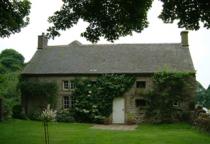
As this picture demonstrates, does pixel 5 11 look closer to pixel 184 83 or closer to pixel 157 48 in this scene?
pixel 184 83

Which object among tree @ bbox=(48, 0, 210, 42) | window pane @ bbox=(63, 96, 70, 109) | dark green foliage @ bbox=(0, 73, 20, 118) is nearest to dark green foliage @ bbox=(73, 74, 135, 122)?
window pane @ bbox=(63, 96, 70, 109)

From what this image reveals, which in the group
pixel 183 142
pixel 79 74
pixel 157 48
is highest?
pixel 157 48

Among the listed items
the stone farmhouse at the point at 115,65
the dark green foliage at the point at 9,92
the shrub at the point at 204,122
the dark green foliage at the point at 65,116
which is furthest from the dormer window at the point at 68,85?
the shrub at the point at 204,122

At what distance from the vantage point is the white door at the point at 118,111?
110 ft

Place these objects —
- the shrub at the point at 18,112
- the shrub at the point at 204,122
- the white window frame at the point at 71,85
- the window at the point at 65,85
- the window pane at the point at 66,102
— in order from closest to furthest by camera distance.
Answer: the shrub at the point at 204,122
the shrub at the point at 18,112
the white window frame at the point at 71,85
the window pane at the point at 66,102
the window at the point at 65,85

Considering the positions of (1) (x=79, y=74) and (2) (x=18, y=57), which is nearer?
(1) (x=79, y=74)

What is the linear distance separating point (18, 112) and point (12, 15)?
19418mm

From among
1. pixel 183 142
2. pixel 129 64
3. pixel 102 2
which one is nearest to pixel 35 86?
pixel 129 64

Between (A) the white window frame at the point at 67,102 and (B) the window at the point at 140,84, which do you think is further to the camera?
(A) the white window frame at the point at 67,102

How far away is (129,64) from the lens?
35.1 m

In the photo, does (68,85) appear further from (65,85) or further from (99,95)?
(99,95)

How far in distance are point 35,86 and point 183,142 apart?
18.0m

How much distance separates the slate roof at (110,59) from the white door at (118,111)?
2496 millimetres

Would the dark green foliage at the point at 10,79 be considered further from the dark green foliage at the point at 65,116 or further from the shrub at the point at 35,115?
the dark green foliage at the point at 65,116
